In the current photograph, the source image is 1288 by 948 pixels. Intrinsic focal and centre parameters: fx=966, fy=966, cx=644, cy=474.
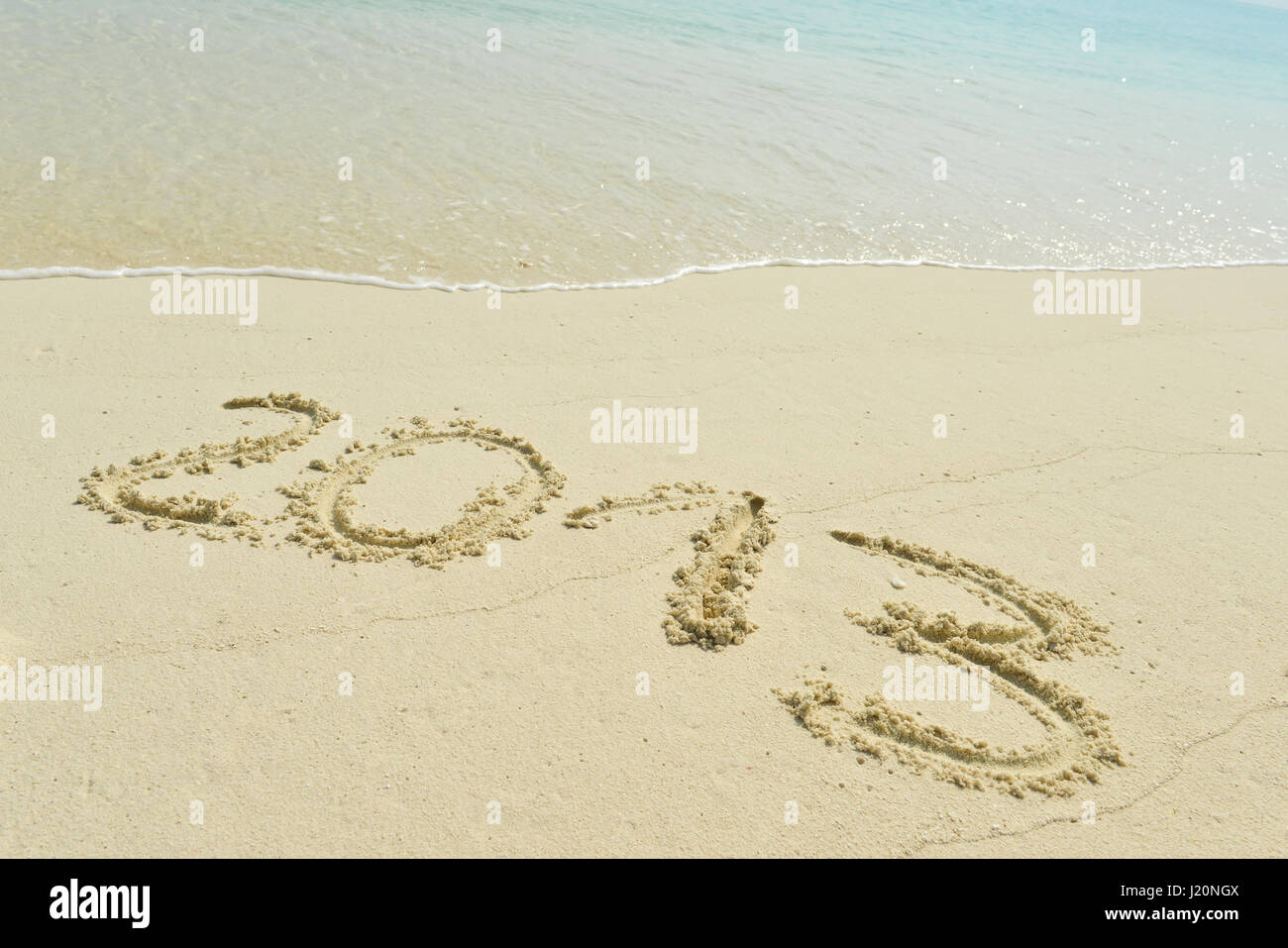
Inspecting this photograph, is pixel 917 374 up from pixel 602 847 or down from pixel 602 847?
up

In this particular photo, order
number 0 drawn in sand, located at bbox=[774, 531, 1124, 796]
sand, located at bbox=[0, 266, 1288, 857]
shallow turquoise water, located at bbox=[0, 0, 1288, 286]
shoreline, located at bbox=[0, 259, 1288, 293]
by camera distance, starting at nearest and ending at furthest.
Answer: sand, located at bbox=[0, 266, 1288, 857], number 0 drawn in sand, located at bbox=[774, 531, 1124, 796], shoreline, located at bbox=[0, 259, 1288, 293], shallow turquoise water, located at bbox=[0, 0, 1288, 286]

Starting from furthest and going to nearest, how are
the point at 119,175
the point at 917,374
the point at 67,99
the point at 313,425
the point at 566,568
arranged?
1. the point at 67,99
2. the point at 119,175
3. the point at 917,374
4. the point at 313,425
5. the point at 566,568

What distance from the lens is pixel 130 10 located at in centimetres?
991

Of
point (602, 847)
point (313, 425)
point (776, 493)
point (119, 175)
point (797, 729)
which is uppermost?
point (119, 175)

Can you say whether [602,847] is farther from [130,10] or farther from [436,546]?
[130,10]

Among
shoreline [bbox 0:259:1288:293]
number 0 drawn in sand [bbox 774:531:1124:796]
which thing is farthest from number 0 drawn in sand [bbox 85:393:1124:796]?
shoreline [bbox 0:259:1288:293]

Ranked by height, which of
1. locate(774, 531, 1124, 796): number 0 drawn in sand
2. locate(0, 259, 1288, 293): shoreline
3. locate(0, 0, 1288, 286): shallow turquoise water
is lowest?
locate(774, 531, 1124, 796): number 0 drawn in sand

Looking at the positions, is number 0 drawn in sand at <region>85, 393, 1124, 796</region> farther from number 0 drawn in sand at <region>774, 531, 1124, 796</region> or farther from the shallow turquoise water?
the shallow turquoise water

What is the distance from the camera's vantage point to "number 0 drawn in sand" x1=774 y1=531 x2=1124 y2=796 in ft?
8.93

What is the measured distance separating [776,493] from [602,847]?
71.1 inches

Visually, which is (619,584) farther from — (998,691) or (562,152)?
(562,152)

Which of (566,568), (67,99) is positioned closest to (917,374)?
(566,568)

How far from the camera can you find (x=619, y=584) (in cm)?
333

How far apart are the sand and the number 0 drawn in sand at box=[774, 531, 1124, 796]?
0.01 m
